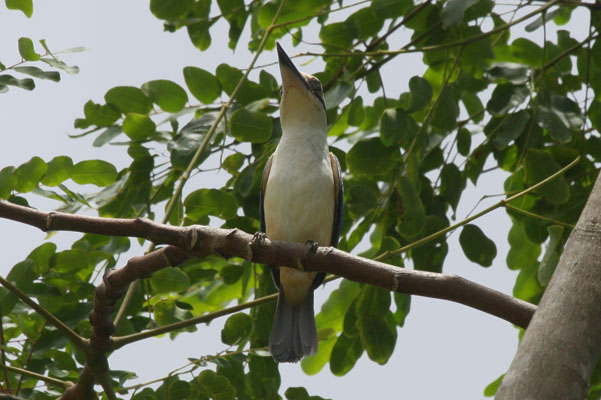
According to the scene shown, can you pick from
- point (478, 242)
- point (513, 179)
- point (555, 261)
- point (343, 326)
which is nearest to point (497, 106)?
point (513, 179)

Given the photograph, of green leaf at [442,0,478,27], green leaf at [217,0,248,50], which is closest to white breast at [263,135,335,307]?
green leaf at [217,0,248,50]

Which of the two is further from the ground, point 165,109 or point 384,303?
point 165,109

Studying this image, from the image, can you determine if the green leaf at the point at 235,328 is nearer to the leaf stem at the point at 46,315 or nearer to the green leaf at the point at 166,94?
the leaf stem at the point at 46,315

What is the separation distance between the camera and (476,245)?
12.7 feet

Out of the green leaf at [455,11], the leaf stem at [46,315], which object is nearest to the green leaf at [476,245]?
the green leaf at [455,11]

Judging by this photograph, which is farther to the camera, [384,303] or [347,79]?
[347,79]

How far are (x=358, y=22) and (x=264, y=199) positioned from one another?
3.67ft

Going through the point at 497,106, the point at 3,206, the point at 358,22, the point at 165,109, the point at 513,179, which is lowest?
the point at 3,206

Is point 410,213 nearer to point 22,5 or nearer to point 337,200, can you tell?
point 337,200

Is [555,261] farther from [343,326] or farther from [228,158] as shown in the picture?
[228,158]

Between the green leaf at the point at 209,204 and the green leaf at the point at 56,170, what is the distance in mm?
580

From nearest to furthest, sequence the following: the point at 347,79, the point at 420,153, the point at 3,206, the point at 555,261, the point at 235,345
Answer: the point at 3,206 < the point at 555,261 < the point at 235,345 < the point at 420,153 < the point at 347,79

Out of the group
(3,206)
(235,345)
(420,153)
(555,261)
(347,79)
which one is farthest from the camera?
(347,79)

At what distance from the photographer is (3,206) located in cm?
253
